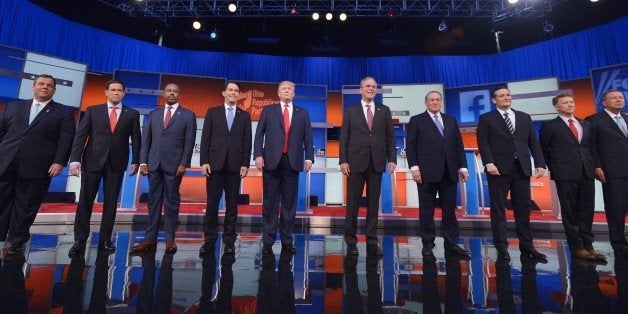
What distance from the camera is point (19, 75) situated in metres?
6.07

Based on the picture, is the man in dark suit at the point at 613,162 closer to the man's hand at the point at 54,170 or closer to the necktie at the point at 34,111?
the man's hand at the point at 54,170

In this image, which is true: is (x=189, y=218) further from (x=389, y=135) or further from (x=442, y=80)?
(x=442, y=80)

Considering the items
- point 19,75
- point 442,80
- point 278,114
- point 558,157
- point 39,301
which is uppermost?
point 442,80

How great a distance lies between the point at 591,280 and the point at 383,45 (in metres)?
9.83

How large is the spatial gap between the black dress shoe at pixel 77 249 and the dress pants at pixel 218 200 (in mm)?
991

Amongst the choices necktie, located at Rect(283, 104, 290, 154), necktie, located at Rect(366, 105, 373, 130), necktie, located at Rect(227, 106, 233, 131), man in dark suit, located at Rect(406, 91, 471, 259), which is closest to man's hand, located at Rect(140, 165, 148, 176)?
necktie, located at Rect(227, 106, 233, 131)

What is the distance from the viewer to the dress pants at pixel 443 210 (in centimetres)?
287

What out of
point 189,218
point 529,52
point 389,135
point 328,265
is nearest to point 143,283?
point 328,265

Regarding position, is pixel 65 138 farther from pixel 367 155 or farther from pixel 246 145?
pixel 367 155

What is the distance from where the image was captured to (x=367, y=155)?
9.32ft

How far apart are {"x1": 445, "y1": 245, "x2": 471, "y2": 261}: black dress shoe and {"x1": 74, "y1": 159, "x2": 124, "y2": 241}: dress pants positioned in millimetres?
2992

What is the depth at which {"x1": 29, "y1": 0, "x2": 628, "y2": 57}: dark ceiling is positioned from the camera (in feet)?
31.3

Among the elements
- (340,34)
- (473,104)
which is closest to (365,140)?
(473,104)

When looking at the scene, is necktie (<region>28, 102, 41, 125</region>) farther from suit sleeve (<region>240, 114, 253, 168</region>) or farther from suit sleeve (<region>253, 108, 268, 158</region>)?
suit sleeve (<region>253, 108, 268, 158</region>)
